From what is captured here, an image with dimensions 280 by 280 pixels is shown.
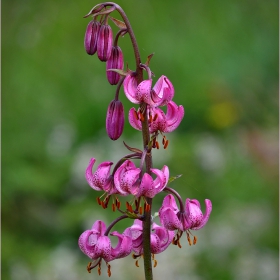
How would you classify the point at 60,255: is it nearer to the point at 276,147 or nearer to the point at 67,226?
the point at 67,226

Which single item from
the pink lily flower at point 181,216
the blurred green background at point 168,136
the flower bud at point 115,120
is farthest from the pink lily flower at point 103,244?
the blurred green background at point 168,136

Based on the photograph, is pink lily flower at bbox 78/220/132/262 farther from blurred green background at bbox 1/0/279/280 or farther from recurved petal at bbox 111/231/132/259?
blurred green background at bbox 1/0/279/280

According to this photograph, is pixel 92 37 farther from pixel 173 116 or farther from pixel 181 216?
pixel 181 216

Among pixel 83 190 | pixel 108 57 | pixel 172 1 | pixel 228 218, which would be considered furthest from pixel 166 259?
pixel 172 1

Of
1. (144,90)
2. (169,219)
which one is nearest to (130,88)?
(144,90)

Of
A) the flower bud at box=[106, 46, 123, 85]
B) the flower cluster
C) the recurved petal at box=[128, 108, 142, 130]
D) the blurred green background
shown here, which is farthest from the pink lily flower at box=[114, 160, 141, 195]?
the blurred green background

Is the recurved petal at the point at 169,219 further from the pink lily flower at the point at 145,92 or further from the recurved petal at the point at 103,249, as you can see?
the pink lily flower at the point at 145,92

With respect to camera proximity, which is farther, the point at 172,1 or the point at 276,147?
the point at 172,1
